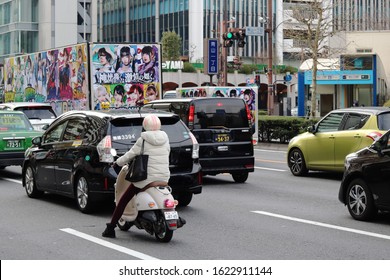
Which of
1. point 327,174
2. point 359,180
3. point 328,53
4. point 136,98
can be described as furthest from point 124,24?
point 359,180

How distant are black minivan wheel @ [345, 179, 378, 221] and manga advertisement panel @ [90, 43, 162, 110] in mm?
14507

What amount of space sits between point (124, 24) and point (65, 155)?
10469cm

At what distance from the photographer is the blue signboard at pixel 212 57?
37.1 meters

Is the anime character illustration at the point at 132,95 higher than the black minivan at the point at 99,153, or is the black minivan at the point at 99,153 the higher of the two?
the anime character illustration at the point at 132,95

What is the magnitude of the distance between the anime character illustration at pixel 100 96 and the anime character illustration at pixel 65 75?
2.07 meters

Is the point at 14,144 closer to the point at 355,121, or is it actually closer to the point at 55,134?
the point at 55,134

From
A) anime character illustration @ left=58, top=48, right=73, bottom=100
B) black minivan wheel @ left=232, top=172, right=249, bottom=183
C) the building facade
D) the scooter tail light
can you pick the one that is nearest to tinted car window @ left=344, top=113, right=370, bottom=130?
black minivan wheel @ left=232, top=172, right=249, bottom=183

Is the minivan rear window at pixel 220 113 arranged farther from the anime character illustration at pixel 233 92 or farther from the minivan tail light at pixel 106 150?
the anime character illustration at pixel 233 92

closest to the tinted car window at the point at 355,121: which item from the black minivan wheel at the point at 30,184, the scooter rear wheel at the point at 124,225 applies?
the black minivan wheel at the point at 30,184

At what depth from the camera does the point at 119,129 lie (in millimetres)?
11742

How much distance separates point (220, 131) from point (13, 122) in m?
5.61

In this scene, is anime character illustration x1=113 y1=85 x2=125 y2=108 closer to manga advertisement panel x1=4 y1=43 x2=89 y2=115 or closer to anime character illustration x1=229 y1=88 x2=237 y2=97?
manga advertisement panel x1=4 y1=43 x2=89 y2=115

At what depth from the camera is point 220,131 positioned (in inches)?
651

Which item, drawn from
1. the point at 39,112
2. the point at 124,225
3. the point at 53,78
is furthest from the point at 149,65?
the point at 124,225
